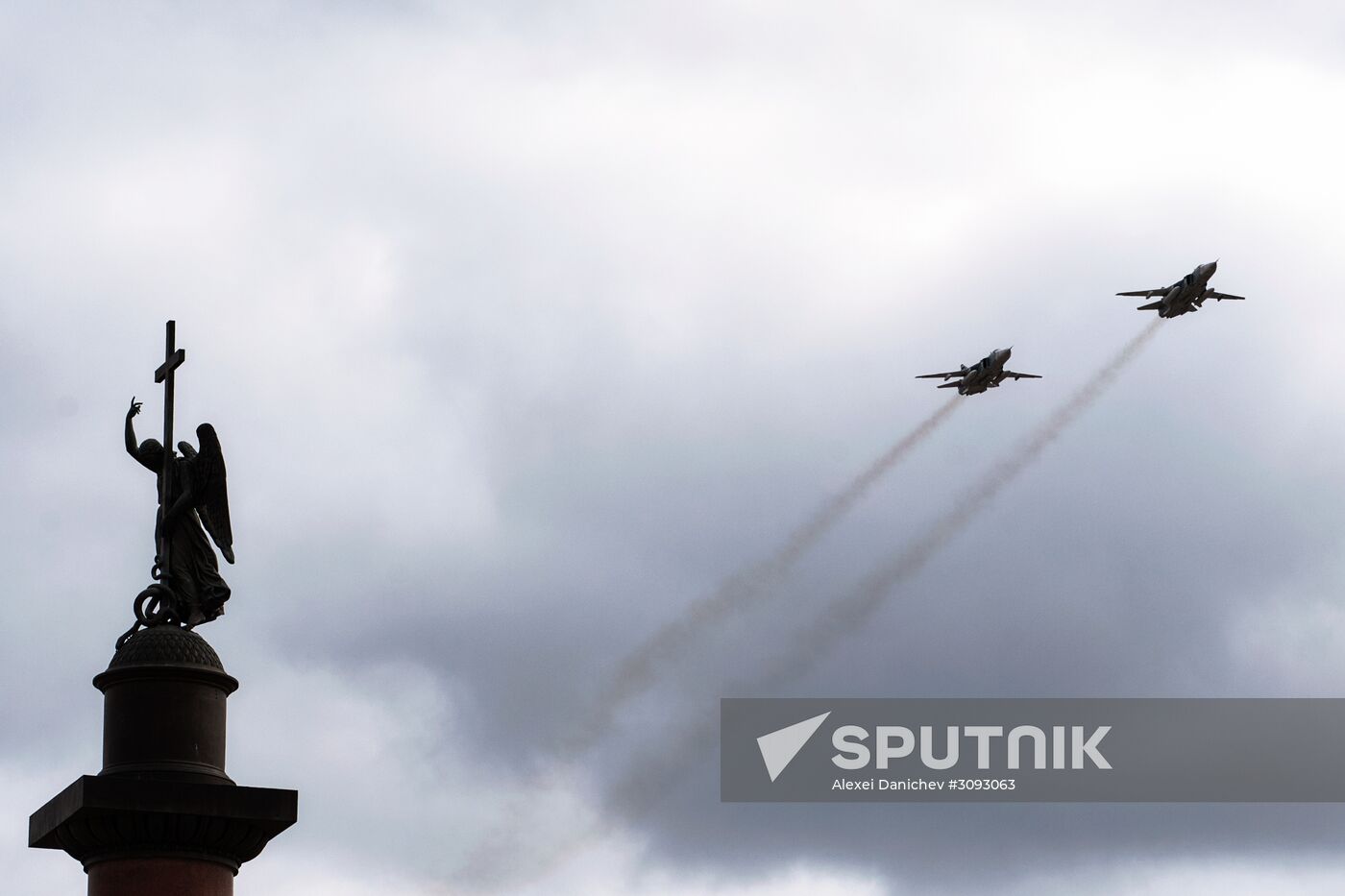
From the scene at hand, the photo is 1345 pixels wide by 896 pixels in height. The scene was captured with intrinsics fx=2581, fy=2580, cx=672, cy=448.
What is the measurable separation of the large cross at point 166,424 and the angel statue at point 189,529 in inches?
0.6

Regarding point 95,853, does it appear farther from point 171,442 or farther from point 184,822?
point 171,442

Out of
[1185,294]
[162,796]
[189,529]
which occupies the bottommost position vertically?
[162,796]

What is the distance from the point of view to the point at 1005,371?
127 metres

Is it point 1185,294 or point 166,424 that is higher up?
point 1185,294

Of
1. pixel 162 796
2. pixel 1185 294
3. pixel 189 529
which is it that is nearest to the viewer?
pixel 162 796

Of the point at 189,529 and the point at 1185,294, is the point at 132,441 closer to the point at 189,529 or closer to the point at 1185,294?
the point at 189,529

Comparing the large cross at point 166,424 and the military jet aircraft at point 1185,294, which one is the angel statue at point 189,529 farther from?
the military jet aircraft at point 1185,294

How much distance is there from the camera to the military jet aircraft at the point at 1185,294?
120750 millimetres

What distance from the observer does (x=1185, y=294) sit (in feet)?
399

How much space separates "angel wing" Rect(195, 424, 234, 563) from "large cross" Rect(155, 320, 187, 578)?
58 cm

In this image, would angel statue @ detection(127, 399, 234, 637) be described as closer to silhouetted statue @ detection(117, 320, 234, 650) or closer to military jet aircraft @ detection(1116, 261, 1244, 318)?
silhouetted statue @ detection(117, 320, 234, 650)

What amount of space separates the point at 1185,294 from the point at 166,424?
83.9 meters

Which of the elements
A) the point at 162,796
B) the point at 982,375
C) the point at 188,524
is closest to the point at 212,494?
the point at 188,524

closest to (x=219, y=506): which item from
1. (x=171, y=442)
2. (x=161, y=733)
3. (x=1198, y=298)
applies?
(x=171, y=442)
